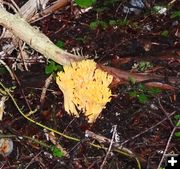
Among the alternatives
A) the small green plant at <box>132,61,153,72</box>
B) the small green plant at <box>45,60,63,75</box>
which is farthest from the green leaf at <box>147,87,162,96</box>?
the small green plant at <box>45,60,63,75</box>

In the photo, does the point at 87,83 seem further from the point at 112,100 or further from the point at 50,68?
the point at 50,68

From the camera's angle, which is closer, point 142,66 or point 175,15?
point 142,66

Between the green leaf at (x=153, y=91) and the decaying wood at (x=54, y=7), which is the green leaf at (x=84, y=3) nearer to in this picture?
the decaying wood at (x=54, y=7)

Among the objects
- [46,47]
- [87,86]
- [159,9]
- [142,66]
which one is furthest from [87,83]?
[159,9]

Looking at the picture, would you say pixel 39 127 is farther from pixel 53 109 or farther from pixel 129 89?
pixel 129 89

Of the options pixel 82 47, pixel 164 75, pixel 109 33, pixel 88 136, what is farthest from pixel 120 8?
pixel 88 136

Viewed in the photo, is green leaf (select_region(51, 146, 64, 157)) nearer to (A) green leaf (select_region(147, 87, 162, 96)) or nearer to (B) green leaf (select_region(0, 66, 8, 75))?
(A) green leaf (select_region(147, 87, 162, 96))

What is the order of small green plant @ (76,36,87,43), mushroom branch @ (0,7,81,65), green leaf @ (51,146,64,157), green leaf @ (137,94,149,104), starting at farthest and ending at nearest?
small green plant @ (76,36,87,43) < mushroom branch @ (0,7,81,65) < green leaf @ (137,94,149,104) < green leaf @ (51,146,64,157)

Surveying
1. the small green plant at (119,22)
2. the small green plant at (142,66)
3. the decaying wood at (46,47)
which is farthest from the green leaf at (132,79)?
the small green plant at (119,22)
